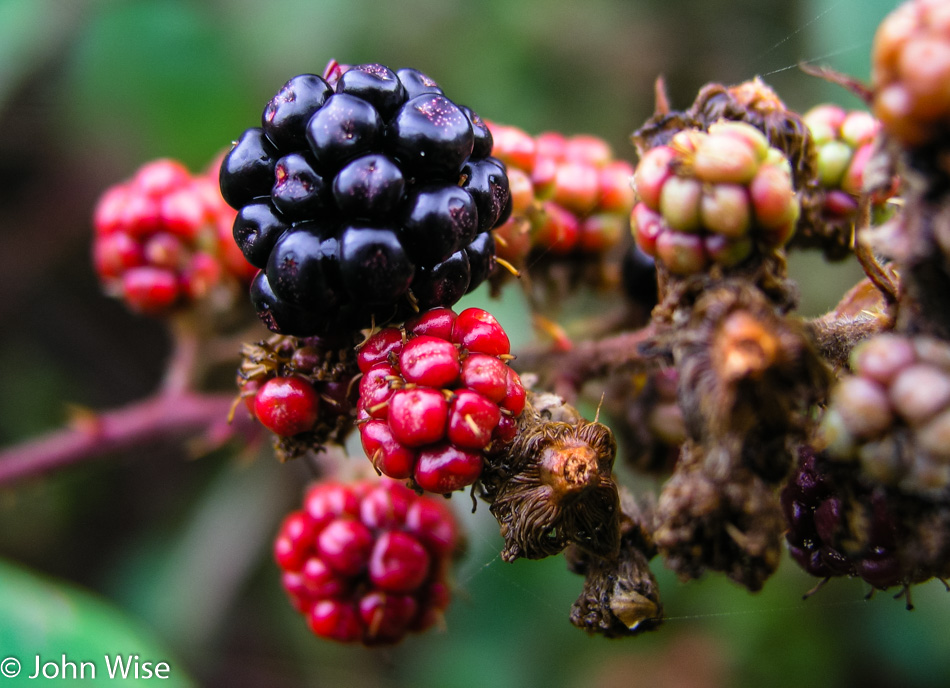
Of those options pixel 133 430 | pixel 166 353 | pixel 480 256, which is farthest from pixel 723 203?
pixel 166 353

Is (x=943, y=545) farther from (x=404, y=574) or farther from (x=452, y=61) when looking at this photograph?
(x=452, y=61)

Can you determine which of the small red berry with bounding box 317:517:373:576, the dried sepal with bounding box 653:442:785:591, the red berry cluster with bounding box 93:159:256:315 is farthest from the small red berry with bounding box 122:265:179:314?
the dried sepal with bounding box 653:442:785:591

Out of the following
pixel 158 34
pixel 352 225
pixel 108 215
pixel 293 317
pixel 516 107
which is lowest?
pixel 293 317

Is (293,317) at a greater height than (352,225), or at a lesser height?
lesser

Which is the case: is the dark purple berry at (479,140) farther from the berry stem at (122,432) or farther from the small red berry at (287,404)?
the berry stem at (122,432)

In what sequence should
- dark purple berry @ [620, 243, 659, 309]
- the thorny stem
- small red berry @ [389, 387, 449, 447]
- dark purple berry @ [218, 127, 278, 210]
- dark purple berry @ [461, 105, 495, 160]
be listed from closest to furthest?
small red berry @ [389, 387, 449, 447]
dark purple berry @ [218, 127, 278, 210]
dark purple berry @ [461, 105, 495, 160]
dark purple berry @ [620, 243, 659, 309]
the thorny stem

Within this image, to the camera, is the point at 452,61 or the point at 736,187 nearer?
the point at 736,187

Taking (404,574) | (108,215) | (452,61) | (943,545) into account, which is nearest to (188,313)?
(108,215)

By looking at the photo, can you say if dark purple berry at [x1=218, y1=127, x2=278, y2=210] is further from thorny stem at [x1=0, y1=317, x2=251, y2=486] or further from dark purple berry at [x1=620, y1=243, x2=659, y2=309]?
thorny stem at [x1=0, y1=317, x2=251, y2=486]
